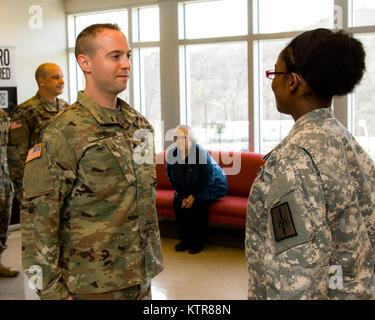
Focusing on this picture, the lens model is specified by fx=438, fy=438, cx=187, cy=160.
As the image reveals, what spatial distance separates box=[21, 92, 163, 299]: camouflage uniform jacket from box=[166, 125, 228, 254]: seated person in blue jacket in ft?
10.0

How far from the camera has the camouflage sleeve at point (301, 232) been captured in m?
1.15

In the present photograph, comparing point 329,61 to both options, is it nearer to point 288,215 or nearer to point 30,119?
point 288,215

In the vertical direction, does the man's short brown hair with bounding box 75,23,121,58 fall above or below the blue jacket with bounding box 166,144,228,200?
above

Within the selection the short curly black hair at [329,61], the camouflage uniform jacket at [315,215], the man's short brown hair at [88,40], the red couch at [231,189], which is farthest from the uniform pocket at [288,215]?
the red couch at [231,189]

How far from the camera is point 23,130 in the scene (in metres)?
4.42

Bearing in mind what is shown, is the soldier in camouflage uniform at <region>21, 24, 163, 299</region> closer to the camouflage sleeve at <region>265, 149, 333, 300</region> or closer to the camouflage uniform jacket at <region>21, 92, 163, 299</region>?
the camouflage uniform jacket at <region>21, 92, 163, 299</region>

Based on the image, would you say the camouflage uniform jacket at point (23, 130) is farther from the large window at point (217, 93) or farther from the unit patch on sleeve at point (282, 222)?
the unit patch on sleeve at point (282, 222)

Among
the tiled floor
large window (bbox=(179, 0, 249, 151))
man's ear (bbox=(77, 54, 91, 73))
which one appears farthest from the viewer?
large window (bbox=(179, 0, 249, 151))

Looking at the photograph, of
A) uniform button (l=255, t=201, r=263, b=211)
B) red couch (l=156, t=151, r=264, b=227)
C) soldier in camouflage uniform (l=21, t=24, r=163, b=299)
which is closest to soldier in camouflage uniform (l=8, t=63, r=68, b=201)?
red couch (l=156, t=151, r=264, b=227)

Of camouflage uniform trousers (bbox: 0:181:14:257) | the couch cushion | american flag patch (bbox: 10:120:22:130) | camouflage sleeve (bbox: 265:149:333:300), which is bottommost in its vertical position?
the couch cushion

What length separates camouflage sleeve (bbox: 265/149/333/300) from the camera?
3.76ft

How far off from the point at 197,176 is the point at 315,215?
3.72 metres

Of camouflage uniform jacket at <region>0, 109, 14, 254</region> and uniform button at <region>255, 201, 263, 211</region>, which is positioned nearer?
uniform button at <region>255, 201, 263, 211</region>
